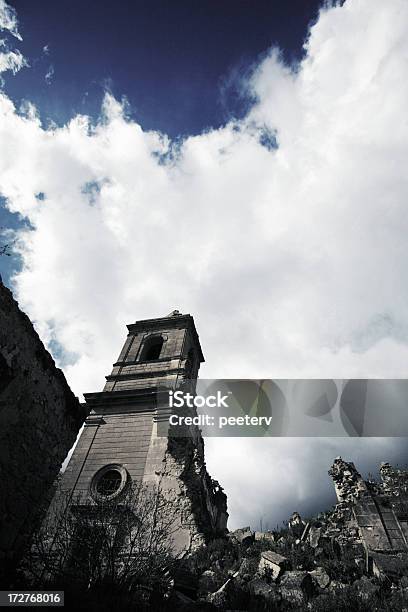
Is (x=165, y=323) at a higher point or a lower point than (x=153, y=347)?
higher

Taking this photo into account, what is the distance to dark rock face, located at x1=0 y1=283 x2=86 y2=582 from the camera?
15.6 ft

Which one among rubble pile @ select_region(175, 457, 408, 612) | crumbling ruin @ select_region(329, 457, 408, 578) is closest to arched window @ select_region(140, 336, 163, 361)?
rubble pile @ select_region(175, 457, 408, 612)

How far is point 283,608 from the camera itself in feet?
23.9

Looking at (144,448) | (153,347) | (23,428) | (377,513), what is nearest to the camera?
(23,428)

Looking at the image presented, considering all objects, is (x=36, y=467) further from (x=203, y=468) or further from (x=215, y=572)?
(x=203, y=468)

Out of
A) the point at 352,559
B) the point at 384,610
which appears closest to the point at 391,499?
the point at 352,559

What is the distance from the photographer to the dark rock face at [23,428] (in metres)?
4.77

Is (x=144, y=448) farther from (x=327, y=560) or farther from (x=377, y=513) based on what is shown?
(x=377, y=513)

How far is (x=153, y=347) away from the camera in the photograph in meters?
22.4

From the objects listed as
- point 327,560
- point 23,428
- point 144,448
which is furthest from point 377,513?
point 23,428

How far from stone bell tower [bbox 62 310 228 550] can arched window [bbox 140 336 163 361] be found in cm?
16

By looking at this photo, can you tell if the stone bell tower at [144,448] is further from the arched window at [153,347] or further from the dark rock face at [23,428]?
the dark rock face at [23,428]

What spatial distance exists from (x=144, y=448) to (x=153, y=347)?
852 cm

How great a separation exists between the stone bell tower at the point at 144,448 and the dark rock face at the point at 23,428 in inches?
268
